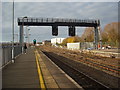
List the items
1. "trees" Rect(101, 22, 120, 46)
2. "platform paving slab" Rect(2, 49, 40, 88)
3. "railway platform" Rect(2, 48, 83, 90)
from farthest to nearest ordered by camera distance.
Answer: "trees" Rect(101, 22, 120, 46), "railway platform" Rect(2, 48, 83, 90), "platform paving slab" Rect(2, 49, 40, 88)

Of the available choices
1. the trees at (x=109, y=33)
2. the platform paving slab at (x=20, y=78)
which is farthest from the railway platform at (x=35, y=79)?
the trees at (x=109, y=33)

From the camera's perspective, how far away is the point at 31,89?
730 cm

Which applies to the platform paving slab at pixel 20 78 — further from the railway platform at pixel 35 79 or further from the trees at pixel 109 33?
the trees at pixel 109 33

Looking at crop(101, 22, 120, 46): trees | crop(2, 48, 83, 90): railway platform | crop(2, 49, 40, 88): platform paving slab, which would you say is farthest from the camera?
crop(101, 22, 120, 46): trees

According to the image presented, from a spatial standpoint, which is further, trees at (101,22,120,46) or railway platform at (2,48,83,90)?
trees at (101,22,120,46)

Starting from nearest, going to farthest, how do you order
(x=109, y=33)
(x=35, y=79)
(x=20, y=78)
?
(x=35, y=79)
(x=20, y=78)
(x=109, y=33)

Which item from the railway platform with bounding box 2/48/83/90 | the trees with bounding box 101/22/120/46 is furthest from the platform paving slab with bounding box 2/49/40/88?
the trees with bounding box 101/22/120/46

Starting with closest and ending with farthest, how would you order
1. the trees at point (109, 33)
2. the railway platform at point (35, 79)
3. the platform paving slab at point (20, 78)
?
the platform paving slab at point (20, 78)
the railway platform at point (35, 79)
the trees at point (109, 33)

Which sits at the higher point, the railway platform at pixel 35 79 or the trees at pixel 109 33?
the trees at pixel 109 33

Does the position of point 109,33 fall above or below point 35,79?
above

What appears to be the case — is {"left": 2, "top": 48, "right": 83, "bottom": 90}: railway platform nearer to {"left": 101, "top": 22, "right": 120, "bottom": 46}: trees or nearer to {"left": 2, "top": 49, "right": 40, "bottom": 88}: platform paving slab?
{"left": 2, "top": 49, "right": 40, "bottom": 88}: platform paving slab

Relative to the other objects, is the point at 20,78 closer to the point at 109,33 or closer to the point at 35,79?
the point at 35,79

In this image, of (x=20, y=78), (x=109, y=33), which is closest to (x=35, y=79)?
(x=20, y=78)

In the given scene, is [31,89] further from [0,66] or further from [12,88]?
[0,66]
